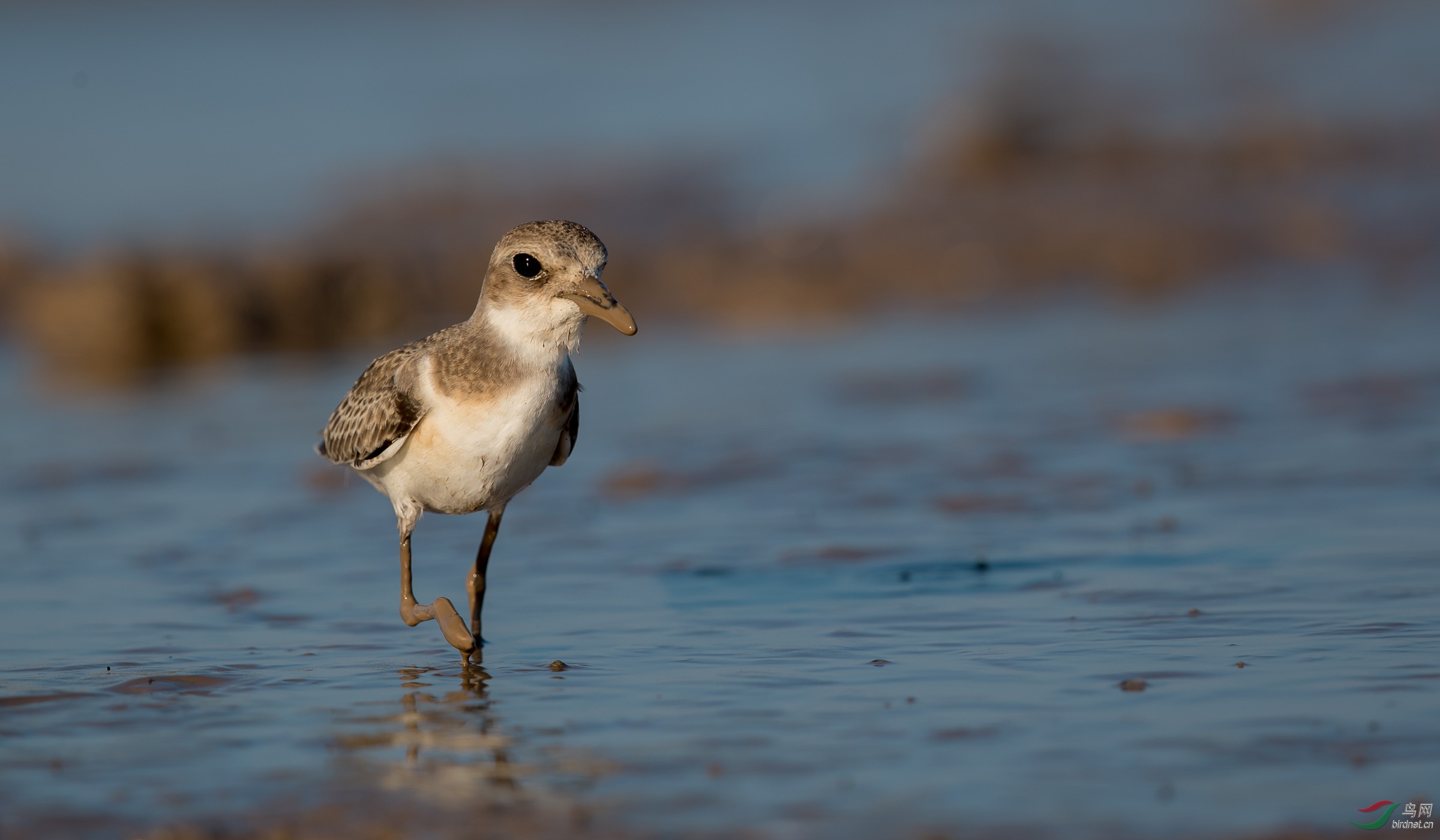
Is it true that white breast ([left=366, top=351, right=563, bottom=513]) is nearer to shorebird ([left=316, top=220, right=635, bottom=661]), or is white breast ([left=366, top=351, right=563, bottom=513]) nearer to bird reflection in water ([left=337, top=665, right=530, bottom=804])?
shorebird ([left=316, top=220, right=635, bottom=661])

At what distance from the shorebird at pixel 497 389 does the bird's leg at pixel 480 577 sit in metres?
0.02

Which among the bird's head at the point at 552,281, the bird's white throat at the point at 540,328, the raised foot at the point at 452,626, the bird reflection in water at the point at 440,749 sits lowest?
the bird reflection in water at the point at 440,749

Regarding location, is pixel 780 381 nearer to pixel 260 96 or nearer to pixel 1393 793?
pixel 1393 793

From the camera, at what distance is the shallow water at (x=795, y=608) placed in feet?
15.9

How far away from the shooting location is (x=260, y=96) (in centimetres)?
2628

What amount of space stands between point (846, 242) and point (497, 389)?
12431 mm

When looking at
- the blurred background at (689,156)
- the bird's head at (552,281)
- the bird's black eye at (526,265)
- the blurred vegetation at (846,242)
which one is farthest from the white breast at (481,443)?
the blurred vegetation at (846,242)

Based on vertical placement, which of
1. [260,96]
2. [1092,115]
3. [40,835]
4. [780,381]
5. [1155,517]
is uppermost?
[260,96]

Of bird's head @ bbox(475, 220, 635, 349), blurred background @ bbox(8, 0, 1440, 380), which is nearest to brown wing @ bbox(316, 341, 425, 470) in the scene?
bird's head @ bbox(475, 220, 635, 349)

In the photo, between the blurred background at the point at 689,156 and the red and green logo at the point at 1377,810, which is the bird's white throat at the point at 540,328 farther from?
the blurred background at the point at 689,156

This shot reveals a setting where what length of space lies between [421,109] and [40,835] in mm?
21857

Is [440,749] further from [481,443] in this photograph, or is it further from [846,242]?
[846,242]

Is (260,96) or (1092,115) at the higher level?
(260,96)

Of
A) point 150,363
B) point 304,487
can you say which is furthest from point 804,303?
point 304,487
